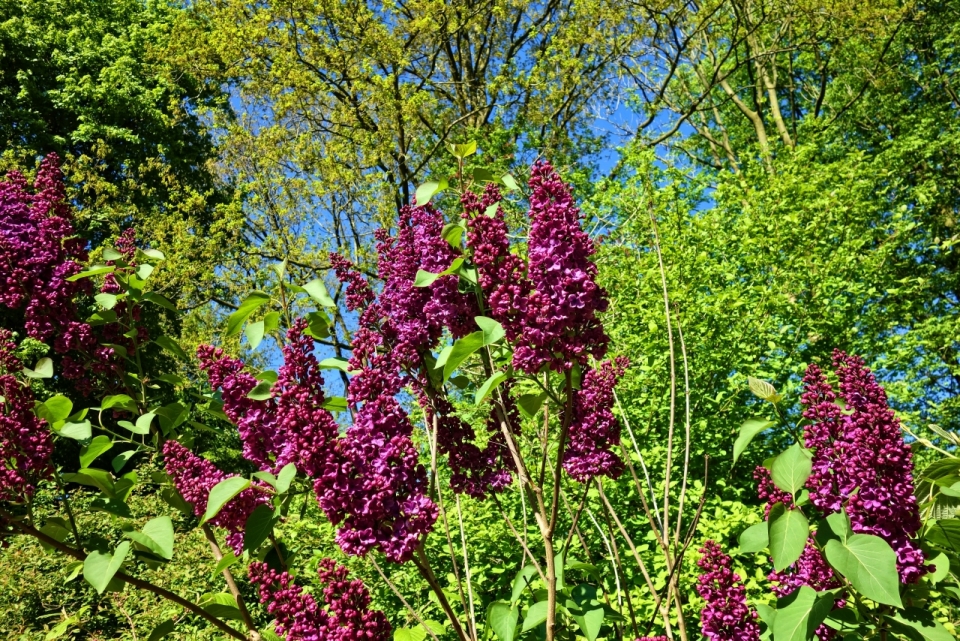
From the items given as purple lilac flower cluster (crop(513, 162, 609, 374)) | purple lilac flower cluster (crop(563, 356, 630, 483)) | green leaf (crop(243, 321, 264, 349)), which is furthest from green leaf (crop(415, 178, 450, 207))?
purple lilac flower cluster (crop(563, 356, 630, 483))

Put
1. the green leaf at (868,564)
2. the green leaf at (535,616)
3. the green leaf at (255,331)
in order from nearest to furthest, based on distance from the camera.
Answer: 1. the green leaf at (868,564)
2. the green leaf at (255,331)
3. the green leaf at (535,616)

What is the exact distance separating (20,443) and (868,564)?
1641mm

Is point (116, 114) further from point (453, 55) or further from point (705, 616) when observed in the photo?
point (705, 616)

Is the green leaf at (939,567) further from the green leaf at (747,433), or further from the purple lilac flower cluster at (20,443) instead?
the purple lilac flower cluster at (20,443)

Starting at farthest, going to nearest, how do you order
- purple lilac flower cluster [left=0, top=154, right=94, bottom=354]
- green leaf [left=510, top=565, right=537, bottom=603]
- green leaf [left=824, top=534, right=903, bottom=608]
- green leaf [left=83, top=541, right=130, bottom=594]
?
1. purple lilac flower cluster [left=0, top=154, right=94, bottom=354]
2. green leaf [left=510, top=565, right=537, bottom=603]
3. green leaf [left=83, top=541, right=130, bottom=594]
4. green leaf [left=824, top=534, right=903, bottom=608]

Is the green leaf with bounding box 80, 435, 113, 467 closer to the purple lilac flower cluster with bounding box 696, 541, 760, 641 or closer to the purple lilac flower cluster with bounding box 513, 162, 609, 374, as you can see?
the purple lilac flower cluster with bounding box 513, 162, 609, 374

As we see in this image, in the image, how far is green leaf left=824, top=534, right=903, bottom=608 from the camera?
1.04 m

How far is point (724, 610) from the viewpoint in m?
1.54

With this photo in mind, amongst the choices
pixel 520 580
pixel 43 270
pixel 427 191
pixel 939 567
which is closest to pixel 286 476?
pixel 427 191

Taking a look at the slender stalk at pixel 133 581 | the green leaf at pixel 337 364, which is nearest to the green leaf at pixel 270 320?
the green leaf at pixel 337 364

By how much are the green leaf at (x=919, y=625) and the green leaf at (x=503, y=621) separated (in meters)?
0.72

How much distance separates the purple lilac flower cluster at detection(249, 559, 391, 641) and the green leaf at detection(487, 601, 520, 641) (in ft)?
0.87

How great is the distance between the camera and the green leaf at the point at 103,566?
1247 mm

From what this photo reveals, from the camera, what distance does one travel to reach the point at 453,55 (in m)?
15.2
